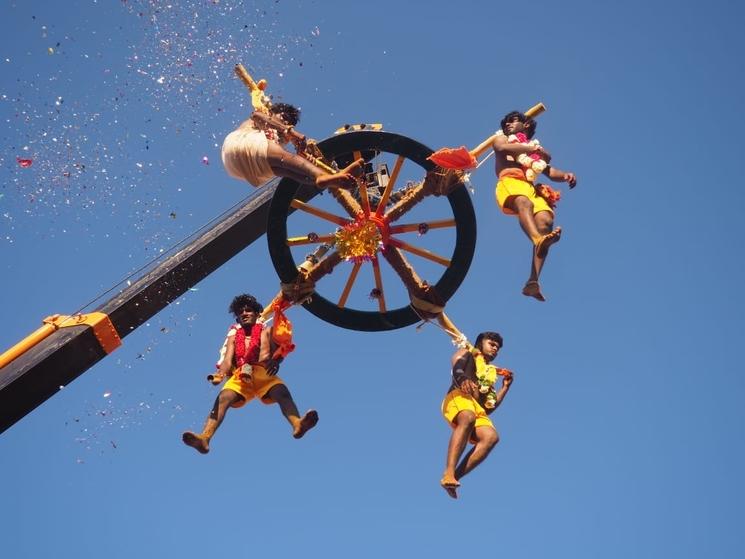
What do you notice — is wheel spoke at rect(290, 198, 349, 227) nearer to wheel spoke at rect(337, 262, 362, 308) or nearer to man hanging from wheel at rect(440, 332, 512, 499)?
wheel spoke at rect(337, 262, 362, 308)

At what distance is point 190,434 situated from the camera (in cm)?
683

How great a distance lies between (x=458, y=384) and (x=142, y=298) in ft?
9.76

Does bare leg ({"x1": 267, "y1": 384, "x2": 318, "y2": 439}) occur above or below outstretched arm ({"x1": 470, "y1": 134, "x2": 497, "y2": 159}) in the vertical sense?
below

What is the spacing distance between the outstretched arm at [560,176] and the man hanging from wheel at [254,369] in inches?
107

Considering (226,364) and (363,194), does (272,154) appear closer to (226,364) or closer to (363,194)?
(363,194)

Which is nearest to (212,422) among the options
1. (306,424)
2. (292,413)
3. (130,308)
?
(292,413)

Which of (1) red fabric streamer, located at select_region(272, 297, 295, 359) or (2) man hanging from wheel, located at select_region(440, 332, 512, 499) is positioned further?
(1) red fabric streamer, located at select_region(272, 297, 295, 359)

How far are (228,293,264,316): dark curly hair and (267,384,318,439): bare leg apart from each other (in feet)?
2.80

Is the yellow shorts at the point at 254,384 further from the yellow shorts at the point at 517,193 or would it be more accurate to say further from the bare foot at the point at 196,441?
the yellow shorts at the point at 517,193

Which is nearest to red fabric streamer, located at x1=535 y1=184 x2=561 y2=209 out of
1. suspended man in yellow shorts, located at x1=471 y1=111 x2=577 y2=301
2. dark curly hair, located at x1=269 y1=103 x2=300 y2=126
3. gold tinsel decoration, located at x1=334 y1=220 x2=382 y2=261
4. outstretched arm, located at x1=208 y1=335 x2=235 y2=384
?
suspended man in yellow shorts, located at x1=471 y1=111 x2=577 y2=301

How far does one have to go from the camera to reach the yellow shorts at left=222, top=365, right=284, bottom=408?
7482 millimetres

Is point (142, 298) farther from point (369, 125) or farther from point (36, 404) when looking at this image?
point (369, 125)

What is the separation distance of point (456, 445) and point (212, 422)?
203 centimetres

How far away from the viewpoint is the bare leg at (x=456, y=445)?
23.0 feet
